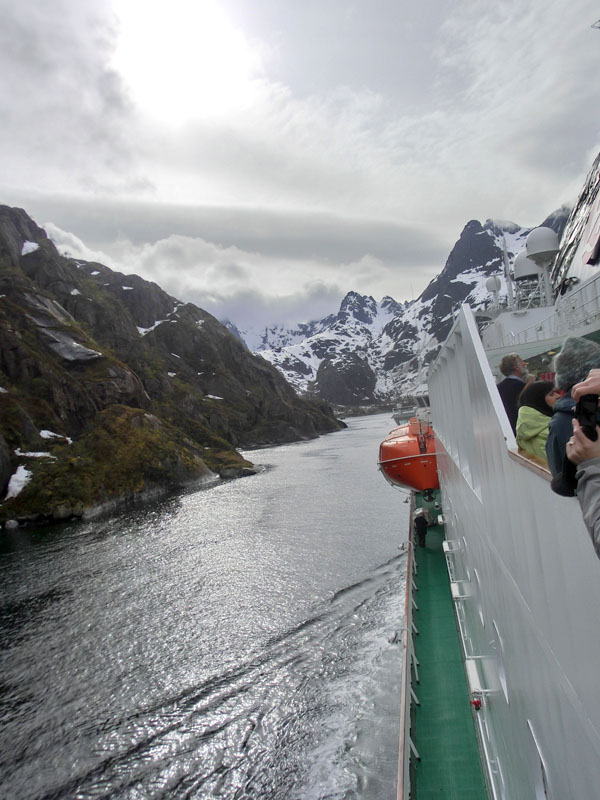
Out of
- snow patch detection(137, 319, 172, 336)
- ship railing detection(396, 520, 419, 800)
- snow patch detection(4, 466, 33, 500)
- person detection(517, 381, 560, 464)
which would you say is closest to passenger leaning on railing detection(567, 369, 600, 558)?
person detection(517, 381, 560, 464)

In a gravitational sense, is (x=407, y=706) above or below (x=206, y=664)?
above

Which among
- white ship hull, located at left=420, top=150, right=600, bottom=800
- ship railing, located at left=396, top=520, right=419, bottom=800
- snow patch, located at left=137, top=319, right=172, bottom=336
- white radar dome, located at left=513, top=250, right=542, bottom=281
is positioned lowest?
ship railing, located at left=396, top=520, right=419, bottom=800

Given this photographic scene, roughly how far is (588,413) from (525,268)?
137ft

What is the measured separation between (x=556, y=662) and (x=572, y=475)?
1.77m

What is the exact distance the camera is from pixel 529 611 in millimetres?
3811

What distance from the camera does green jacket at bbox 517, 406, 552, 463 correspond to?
11.7ft

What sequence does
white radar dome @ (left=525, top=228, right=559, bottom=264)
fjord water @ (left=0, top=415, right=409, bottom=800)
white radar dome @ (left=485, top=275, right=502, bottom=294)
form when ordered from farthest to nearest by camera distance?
1. white radar dome @ (left=525, top=228, right=559, bottom=264)
2. white radar dome @ (left=485, top=275, right=502, bottom=294)
3. fjord water @ (left=0, top=415, right=409, bottom=800)

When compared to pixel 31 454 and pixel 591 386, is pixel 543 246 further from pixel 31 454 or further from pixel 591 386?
pixel 31 454

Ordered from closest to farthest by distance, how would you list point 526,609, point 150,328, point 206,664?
point 526,609, point 206,664, point 150,328

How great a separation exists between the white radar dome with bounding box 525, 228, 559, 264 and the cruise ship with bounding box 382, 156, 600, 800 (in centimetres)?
2630

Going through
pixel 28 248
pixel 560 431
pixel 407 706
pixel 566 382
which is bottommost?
pixel 407 706

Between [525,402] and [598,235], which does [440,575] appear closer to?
[525,402]

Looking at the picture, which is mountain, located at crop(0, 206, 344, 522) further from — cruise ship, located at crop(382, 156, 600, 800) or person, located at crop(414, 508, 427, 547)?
cruise ship, located at crop(382, 156, 600, 800)

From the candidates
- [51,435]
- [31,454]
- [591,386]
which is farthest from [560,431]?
[51,435]
